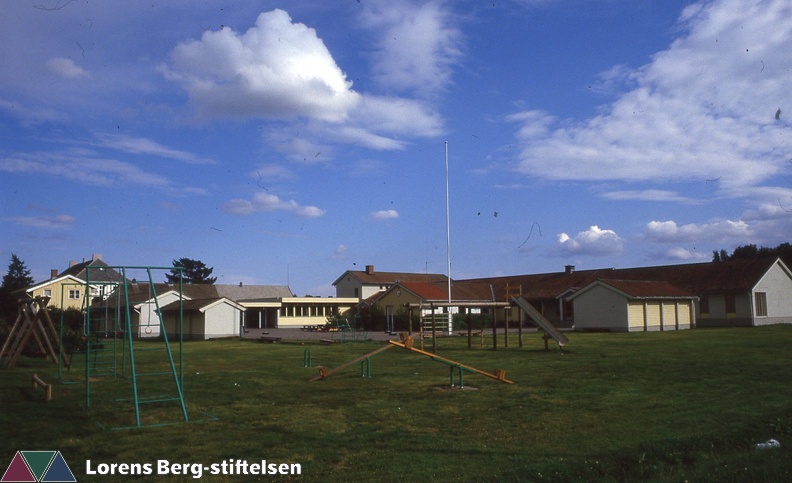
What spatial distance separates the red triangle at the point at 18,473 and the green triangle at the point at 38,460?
56 millimetres

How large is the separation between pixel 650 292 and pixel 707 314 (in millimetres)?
8678

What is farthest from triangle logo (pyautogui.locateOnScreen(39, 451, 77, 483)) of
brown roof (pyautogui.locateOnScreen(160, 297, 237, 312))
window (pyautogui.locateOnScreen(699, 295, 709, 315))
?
window (pyautogui.locateOnScreen(699, 295, 709, 315))

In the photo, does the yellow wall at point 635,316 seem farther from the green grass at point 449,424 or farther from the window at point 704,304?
the green grass at point 449,424

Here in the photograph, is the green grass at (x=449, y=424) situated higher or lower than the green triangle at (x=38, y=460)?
lower

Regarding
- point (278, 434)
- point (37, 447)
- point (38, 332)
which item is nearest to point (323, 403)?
point (278, 434)

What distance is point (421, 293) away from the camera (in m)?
56.6

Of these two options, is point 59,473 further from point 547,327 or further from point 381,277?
point 381,277

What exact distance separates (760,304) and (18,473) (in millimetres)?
51410

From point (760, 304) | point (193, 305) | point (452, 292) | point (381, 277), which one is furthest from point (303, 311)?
point (760, 304)

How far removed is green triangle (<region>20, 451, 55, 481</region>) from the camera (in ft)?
26.8

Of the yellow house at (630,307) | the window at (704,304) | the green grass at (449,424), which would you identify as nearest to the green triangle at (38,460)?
the green grass at (449,424)

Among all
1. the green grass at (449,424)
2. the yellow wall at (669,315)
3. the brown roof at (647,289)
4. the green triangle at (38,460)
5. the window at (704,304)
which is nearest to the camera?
the green triangle at (38,460)

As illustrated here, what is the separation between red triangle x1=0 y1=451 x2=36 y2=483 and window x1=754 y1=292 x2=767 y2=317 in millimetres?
50016

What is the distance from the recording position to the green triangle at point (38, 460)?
8156 mm
